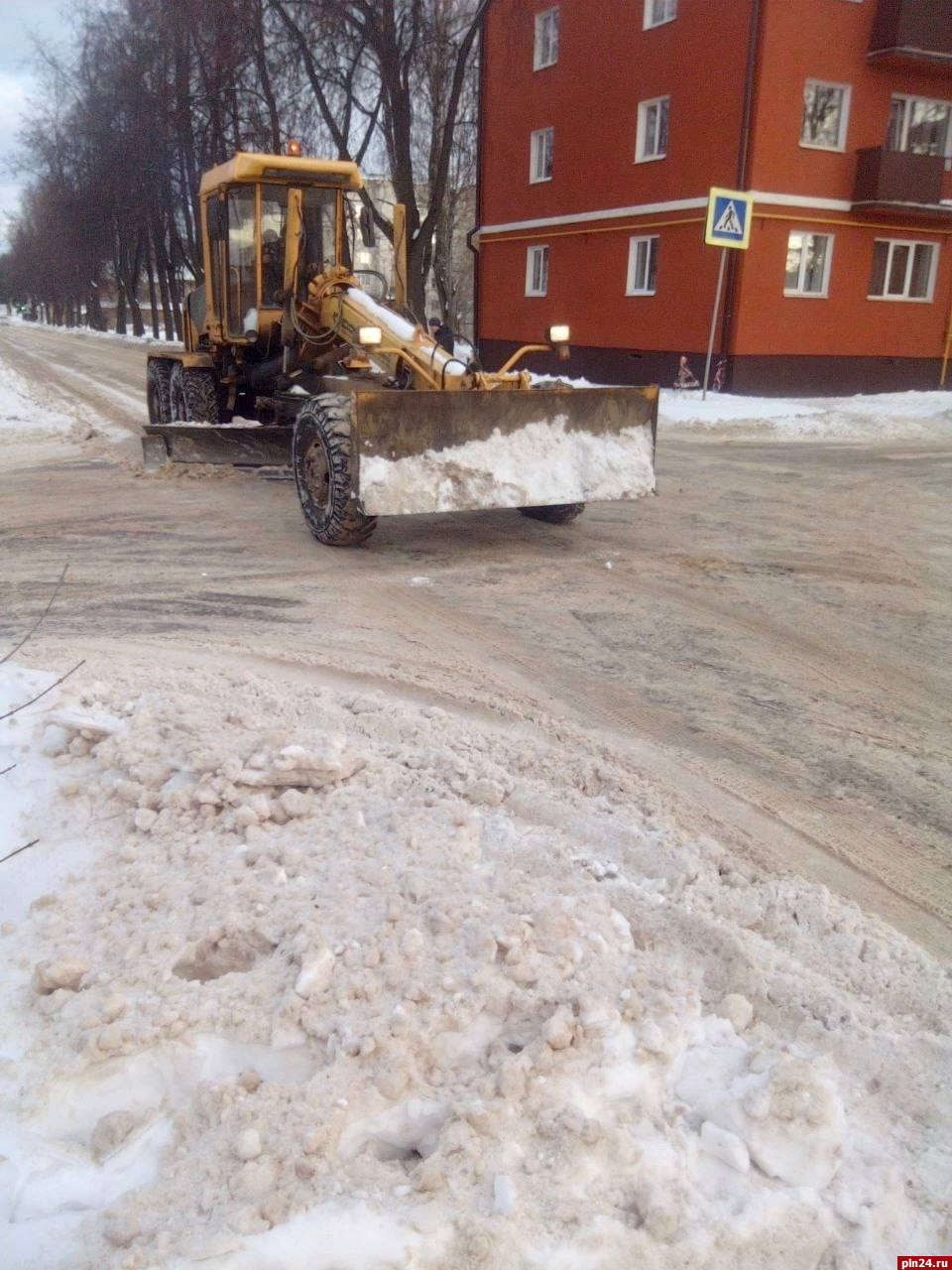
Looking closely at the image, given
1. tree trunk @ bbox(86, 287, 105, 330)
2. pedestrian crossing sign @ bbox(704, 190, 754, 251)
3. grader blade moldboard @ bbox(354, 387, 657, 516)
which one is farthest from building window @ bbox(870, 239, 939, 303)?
tree trunk @ bbox(86, 287, 105, 330)

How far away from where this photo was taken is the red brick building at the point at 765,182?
1994 centimetres

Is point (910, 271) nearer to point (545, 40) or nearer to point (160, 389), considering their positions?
point (545, 40)

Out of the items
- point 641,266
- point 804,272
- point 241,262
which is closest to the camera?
point 241,262

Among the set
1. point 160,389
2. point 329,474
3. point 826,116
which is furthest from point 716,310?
point 329,474

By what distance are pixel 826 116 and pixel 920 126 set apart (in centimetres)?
259

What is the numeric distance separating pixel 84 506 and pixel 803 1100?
790cm

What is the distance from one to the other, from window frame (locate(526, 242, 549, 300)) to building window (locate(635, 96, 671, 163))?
3.96 m

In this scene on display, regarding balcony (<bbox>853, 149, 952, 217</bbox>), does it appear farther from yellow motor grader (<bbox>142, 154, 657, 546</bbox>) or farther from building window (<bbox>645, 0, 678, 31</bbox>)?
yellow motor grader (<bbox>142, 154, 657, 546</bbox>)

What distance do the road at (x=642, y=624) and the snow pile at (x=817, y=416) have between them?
6.09 m

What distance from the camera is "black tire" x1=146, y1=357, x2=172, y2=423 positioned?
12.6 m

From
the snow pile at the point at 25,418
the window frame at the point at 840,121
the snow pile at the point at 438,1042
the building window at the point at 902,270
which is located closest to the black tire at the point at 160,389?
the snow pile at the point at 25,418

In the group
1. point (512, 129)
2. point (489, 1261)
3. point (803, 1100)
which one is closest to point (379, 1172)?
point (489, 1261)

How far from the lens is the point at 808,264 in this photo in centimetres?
2106

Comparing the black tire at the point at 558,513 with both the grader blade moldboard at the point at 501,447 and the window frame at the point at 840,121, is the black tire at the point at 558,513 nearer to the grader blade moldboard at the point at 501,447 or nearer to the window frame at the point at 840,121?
the grader blade moldboard at the point at 501,447
